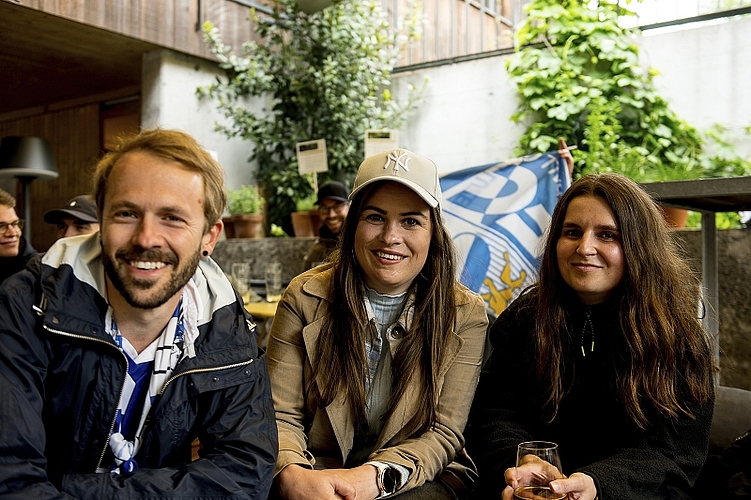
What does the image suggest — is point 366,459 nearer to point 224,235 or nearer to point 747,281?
point 747,281

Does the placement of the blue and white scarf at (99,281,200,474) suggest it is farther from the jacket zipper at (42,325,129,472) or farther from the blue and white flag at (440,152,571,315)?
the blue and white flag at (440,152,571,315)

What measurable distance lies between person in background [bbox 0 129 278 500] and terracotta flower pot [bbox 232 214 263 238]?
4592mm

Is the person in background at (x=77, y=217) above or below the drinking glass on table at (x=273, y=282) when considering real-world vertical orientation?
above

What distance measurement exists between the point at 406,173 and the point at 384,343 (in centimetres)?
51

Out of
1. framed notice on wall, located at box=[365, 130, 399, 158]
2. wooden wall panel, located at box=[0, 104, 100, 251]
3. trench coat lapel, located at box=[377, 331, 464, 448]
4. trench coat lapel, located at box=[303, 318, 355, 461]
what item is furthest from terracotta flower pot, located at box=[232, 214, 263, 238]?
trench coat lapel, located at box=[377, 331, 464, 448]

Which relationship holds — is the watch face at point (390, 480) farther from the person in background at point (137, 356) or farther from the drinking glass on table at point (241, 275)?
the drinking glass on table at point (241, 275)

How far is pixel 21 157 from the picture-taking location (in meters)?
5.51

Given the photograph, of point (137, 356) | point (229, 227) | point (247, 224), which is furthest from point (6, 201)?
point (137, 356)

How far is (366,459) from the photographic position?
195cm

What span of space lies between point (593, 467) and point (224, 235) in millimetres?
5378

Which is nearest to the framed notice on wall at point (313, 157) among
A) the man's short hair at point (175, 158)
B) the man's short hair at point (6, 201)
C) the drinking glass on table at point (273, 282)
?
the drinking glass on table at point (273, 282)

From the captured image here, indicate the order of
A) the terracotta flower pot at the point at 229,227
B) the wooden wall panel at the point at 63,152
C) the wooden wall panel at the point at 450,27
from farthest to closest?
the wooden wall panel at the point at 63,152 < the wooden wall panel at the point at 450,27 < the terracotta flower pot at the point at 229,227

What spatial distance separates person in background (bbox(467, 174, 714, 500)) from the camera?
173cm

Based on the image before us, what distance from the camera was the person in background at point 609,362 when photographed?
5.66 feet
